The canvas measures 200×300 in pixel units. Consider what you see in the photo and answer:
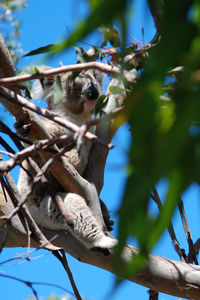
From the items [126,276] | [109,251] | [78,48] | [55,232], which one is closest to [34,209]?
[55,232]

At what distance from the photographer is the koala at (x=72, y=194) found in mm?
2273

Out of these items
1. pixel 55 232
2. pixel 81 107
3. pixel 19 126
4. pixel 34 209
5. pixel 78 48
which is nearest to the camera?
pixel 78 48

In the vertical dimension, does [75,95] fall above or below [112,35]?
above

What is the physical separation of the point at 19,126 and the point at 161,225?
1440mm

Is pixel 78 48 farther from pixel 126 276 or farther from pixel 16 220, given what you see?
pixel 126 276

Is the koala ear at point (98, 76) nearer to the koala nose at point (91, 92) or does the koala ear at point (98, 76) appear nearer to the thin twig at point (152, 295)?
the koala nose at point (91, 92)

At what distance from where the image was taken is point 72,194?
2441 millimetres

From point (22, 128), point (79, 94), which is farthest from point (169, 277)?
point (79, 94)

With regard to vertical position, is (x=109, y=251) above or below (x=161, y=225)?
above

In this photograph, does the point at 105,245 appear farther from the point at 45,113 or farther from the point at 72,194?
the point at 45,113

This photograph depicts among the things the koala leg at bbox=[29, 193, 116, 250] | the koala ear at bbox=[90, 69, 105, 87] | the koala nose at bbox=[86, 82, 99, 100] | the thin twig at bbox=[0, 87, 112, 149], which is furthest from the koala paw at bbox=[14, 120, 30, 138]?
the koala ear at bbox=[90, 69, 105, 87]

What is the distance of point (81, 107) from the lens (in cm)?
334

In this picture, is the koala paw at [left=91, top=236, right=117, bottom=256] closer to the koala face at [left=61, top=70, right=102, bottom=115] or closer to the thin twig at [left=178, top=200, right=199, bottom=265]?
the thin twig at [left=178, top=200, right=199, bottom=265]

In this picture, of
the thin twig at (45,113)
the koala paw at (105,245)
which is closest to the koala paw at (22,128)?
the thin twig at (45,113)
